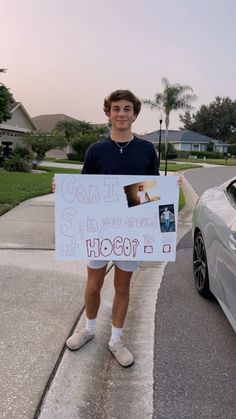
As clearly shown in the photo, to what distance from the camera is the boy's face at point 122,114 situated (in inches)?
99.7

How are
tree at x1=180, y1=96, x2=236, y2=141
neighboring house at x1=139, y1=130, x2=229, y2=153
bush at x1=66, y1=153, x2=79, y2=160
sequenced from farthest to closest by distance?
tree at x1=180, y1=96, x2=236, y2=141
neighboring house at x1=139, y1=130, x2=229, y2=153
bush at x1=66, y1=153, x2=79, y2=160

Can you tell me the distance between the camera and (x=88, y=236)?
2711 mm

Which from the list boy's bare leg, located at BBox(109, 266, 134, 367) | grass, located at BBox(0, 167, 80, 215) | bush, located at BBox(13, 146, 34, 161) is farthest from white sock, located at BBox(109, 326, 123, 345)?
bush, located at BBox(13, 146, 34, 161)

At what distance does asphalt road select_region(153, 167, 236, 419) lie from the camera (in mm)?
2369

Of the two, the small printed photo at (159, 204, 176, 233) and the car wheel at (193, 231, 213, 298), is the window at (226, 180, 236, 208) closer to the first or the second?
the car wheel at (193, 231, 213, 298)

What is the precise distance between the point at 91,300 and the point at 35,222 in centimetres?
445

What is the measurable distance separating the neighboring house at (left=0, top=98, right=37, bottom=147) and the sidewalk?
2360 centimetres

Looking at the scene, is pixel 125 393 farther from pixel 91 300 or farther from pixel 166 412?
pixel 91 300

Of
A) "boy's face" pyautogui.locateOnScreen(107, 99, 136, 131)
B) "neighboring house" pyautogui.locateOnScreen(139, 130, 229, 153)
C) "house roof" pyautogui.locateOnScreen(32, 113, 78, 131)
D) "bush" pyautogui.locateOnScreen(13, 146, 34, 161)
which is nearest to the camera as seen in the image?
"boy's face" pyautogui.locateOnScreen(107, 99, 136, 131)

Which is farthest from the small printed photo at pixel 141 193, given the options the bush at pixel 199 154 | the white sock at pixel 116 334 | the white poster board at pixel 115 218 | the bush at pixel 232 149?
the bush at pixel 232 149

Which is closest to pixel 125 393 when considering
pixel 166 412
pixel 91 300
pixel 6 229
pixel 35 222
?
pixel 166 412

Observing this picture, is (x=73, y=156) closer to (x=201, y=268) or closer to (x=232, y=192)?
(x=201, y=268)

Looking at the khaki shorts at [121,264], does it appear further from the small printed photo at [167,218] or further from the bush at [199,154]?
the bush at [199,154]

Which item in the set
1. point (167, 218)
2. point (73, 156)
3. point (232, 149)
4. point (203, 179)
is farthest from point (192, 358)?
point (232, 149)
